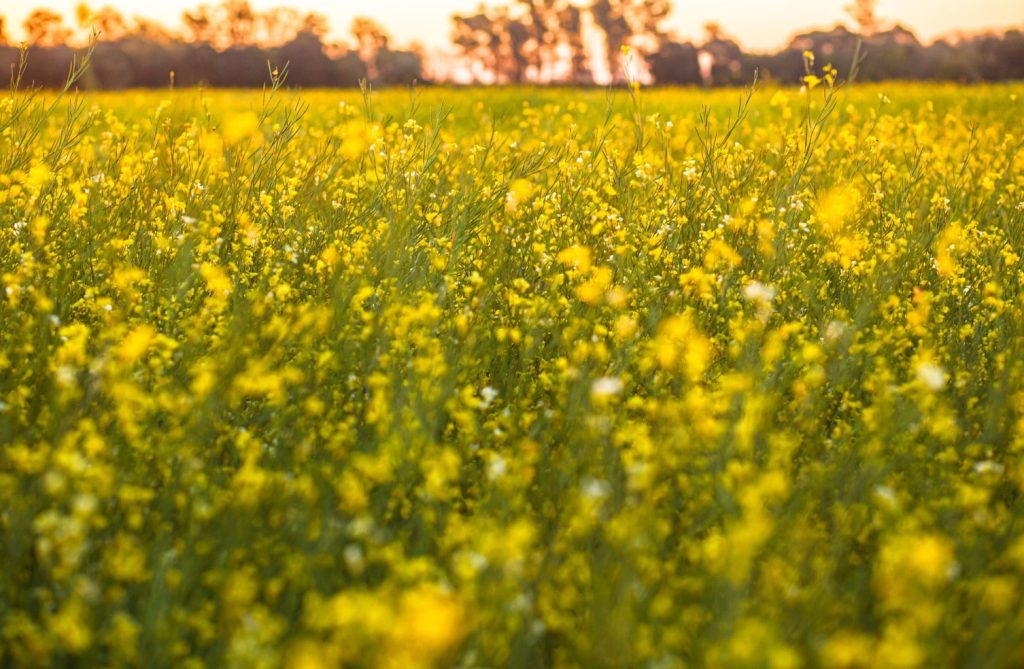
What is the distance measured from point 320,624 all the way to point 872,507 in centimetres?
168

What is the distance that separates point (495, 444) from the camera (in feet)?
10.0

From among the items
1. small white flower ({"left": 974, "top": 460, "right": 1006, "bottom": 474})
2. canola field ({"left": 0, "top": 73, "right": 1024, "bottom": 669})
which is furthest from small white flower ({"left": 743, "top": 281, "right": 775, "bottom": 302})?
small white flower ({"left": 974, "top": 460, "right": 1006, "bottom": 474})

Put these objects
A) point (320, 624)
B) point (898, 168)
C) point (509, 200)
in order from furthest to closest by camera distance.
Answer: point (898, 168) → point (509, 200) → point (320, 624)

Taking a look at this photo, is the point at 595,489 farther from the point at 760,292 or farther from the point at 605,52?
the point at 605,52

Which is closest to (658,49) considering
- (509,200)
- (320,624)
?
(509,200)

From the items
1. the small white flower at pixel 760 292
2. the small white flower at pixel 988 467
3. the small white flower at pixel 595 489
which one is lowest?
the small white flower at pixel 988 467

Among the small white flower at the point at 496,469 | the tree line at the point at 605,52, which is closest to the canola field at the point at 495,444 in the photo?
the small white flower at the point at 496,469

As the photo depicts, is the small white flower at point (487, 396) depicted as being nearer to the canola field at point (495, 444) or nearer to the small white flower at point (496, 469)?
the canola field at point (495, 444)

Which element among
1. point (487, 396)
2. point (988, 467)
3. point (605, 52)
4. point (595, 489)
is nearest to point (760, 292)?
point (988, 467)

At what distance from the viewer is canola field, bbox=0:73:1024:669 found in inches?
81.6

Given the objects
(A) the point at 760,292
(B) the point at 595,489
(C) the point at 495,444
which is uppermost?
(A) the point at 760,292

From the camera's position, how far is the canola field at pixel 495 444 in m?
2.07

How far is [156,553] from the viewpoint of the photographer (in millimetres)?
2305

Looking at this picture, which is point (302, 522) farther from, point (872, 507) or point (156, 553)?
point (872, 507)
